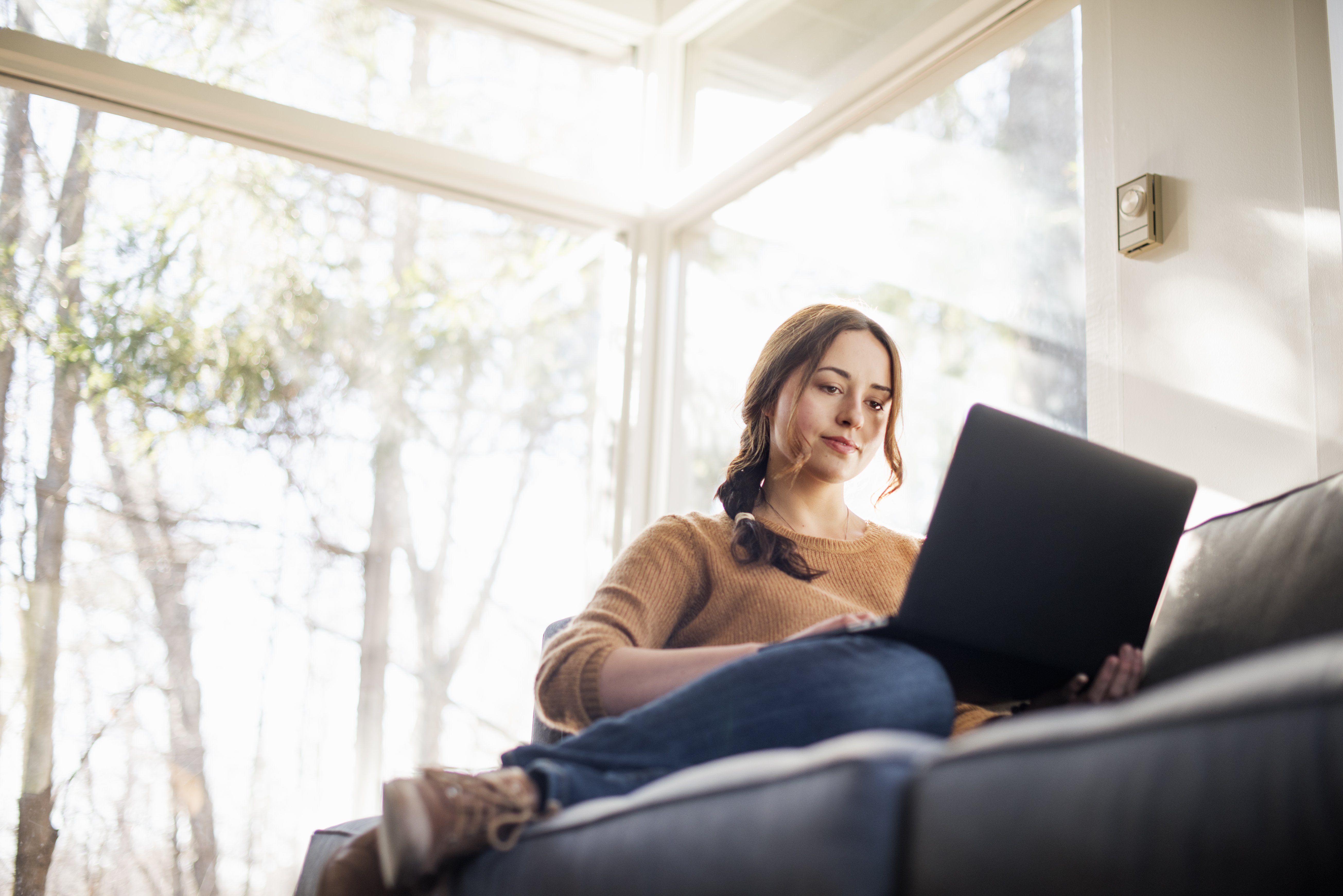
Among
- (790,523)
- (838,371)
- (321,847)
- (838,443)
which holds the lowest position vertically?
(321,847)

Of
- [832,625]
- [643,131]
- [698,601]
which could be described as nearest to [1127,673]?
[832,625]

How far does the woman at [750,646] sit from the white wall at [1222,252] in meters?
0.39

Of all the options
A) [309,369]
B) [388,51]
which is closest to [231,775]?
[309,369]

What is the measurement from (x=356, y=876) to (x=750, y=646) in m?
0.48

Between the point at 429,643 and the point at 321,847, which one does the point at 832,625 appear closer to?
the point at 321,847

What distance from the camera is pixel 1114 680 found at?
1.14 m

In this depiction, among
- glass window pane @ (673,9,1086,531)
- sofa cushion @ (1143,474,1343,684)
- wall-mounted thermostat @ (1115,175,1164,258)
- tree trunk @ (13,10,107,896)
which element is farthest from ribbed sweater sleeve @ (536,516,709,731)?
tree trunk @ (13,10,107,896)

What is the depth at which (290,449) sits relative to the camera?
8.28 feet

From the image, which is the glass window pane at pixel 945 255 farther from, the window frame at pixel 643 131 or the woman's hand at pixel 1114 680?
the woman's hand at pixel 1114 680

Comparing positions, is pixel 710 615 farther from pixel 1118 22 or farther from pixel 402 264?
pixel 402 264

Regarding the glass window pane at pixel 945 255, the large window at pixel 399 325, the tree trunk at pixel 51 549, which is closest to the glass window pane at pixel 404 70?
the large window at pixel 399 325

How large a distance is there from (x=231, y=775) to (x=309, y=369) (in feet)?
3.13

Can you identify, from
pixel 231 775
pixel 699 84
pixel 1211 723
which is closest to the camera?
pixel 1211 723

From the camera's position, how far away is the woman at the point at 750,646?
92 centimetres
